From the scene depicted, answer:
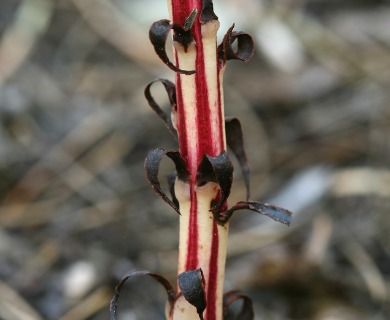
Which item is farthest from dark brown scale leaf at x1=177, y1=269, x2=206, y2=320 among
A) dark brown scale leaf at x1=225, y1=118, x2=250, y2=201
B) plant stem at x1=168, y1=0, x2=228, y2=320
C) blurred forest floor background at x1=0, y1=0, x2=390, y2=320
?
blurred forest floor background at x1=0, y1=0, x2=390, y2=320

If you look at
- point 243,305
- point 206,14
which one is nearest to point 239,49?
point 206,14

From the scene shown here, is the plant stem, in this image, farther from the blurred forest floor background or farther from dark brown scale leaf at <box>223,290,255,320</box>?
the blurred forest floor background

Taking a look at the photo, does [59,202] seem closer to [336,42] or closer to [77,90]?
[77,90]

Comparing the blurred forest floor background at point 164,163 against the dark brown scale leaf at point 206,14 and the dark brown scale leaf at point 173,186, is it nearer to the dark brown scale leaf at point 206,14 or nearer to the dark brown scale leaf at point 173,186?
the dark brown scale leaf at point 173,186

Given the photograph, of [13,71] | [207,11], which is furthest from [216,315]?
[13,71]

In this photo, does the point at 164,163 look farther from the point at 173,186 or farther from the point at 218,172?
the point at 218,172
